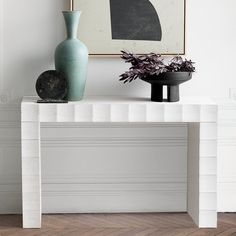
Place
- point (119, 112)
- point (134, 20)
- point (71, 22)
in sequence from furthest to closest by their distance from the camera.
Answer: point (134, 20), point (71, 22), point (119, 112)

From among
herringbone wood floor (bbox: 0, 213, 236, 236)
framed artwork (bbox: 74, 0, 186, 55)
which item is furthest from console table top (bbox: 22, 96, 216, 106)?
herringbone wood floor (bbox: 0, 213, 236, 236)

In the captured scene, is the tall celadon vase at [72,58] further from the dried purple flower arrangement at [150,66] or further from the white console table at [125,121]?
the dried purple flower arrangement at [150,66]

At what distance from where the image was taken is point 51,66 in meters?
4.27

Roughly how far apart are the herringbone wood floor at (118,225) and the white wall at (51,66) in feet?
0.41

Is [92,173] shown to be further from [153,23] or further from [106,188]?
[153,23]

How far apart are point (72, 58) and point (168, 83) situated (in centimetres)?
59

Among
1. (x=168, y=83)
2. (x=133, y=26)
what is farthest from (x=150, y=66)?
(x=133, y=26)

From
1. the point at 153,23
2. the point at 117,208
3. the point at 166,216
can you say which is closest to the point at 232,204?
the point at 166,216

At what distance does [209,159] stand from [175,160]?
0.45 metres

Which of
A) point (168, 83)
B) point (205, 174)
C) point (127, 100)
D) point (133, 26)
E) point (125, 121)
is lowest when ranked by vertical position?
point (205, 174)

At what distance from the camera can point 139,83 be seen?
431 cm

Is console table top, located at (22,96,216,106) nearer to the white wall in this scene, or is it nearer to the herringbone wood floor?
the white wall

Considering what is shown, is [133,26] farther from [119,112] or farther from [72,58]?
[119,112]

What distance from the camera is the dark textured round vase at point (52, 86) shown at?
395cm
